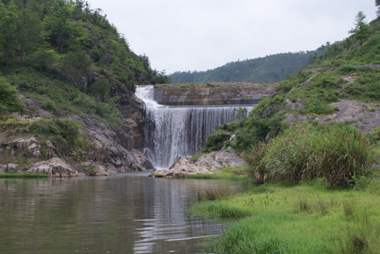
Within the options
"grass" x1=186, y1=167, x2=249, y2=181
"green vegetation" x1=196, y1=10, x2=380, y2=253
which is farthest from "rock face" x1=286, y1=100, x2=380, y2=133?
"grass" x1=186, y1=167, x2=249, y2=181

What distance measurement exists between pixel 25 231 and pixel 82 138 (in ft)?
116

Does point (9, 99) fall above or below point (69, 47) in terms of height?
below

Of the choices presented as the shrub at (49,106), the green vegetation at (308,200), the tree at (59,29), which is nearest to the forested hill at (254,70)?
the tree at (59,29)

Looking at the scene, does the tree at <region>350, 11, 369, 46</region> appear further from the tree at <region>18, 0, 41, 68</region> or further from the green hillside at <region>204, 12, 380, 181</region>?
the tree at <region>18, 0, 41, 68</region>

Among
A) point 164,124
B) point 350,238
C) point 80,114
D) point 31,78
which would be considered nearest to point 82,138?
point 80,114

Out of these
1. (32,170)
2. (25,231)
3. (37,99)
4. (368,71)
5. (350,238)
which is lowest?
(32,170)

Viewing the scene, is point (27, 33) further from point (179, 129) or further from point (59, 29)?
point (179, 129)

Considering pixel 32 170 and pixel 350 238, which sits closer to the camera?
pixel 350 238

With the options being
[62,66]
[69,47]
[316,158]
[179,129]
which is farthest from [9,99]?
[316,158]

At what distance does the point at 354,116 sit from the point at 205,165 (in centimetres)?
1630

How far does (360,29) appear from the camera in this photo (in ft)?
206

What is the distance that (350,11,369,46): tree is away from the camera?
204 ft

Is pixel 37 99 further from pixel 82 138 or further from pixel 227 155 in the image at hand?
pixel 227 155

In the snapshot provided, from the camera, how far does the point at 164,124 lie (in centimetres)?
6197
